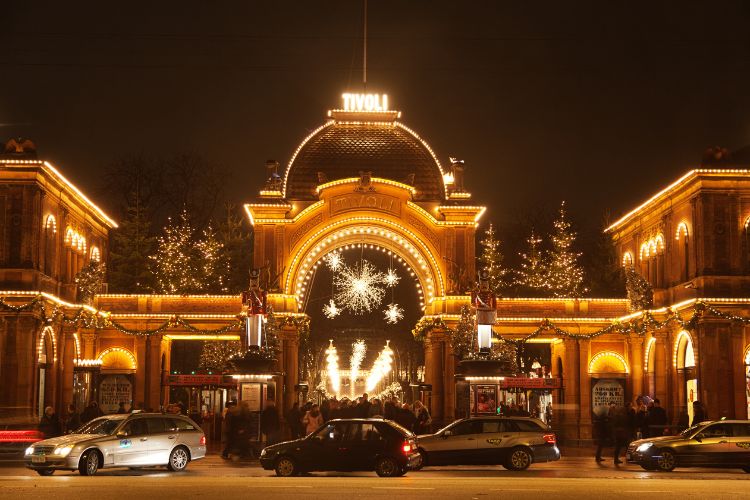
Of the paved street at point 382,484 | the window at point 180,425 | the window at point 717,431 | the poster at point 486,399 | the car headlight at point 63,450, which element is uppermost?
the poster at point 486,399

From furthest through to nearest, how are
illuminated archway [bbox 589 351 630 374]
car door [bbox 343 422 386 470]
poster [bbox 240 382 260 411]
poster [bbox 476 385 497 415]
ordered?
1. illuminated archway [bbox 589 351 630 374]
2. poster [bbox 476 385 497 415]
3. poster [bbox 240 382 260 411]
4. car door [bbox 343 422 386 470]

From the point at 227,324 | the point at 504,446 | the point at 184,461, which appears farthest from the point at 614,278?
the point at 184,461

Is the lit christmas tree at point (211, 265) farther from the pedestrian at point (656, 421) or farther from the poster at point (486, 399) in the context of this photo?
the pedestrian at point (656, 421)

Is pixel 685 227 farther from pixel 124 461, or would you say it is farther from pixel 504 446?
pixel 124 461

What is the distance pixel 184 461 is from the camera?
93.2ft

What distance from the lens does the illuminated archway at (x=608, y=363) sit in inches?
2053

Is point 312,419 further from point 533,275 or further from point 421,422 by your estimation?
point 533,275

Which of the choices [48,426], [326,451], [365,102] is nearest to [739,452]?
[326,451]

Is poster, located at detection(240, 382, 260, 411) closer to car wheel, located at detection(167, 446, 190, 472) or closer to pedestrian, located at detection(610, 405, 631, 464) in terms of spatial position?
car wheel, located at detection(167, 446, 190, 472)

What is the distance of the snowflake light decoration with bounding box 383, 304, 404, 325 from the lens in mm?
67994

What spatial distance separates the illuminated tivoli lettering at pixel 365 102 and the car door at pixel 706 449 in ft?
A: 106

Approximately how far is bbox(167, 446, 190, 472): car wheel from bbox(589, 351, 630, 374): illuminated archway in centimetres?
2819

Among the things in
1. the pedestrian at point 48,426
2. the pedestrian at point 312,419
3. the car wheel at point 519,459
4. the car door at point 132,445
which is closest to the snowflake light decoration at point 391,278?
the pedestrian at point 312,419

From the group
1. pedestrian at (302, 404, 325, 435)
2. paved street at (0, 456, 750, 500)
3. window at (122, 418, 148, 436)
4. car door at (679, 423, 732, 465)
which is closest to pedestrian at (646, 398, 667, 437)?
paved street at (0, 456, 750, 500)
